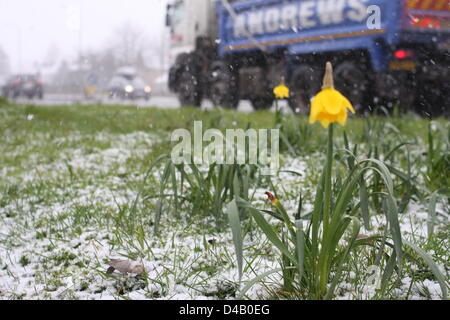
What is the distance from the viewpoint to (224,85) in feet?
37.0

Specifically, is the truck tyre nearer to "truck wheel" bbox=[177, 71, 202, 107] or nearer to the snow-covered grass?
"truck wheel" bbox=[177, 71, 202, 107]

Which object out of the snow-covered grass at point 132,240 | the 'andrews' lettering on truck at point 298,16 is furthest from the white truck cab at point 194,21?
the snow-covered grass at point 132,240

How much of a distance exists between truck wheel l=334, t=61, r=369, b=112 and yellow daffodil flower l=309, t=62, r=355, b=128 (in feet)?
22.8

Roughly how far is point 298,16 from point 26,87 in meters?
20.7

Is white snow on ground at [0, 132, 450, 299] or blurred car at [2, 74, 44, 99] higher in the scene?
blurred car at [2, 74, 44, 99]

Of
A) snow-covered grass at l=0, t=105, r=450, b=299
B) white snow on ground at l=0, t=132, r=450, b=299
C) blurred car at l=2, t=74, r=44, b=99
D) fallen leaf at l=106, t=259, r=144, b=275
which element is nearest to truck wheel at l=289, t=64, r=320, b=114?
snow-covered grass at l=0, t=105, r=450, b=299

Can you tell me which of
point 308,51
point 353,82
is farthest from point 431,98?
point 308,51

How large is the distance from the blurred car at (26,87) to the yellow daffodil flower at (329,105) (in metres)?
26.2

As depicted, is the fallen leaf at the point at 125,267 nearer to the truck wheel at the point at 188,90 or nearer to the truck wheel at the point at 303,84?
the truck wheel at the point at 303,84

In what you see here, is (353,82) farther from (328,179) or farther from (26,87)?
(26,87)

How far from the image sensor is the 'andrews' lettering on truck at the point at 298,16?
812cm

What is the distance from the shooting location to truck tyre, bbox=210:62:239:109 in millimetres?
11141

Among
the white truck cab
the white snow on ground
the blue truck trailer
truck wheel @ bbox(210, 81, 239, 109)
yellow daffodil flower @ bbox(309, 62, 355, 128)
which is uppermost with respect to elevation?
the white truck cab

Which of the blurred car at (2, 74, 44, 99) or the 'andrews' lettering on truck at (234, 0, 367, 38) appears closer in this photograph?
the 'andrews' lettering on truck at (234, 0, 367, 38)
